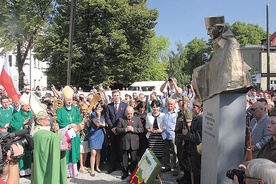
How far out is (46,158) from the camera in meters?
4.85

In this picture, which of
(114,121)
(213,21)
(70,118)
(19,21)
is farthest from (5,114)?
(19,21)

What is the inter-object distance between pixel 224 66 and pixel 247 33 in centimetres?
5681

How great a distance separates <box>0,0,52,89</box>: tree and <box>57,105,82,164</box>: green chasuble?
19.3 meters

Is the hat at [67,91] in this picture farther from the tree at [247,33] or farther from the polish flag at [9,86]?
the tree at [247,33]

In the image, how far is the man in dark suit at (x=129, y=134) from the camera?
22.7ft

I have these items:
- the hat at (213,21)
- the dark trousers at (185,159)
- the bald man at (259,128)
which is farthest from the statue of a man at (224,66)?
the dark trousers at (185,159)

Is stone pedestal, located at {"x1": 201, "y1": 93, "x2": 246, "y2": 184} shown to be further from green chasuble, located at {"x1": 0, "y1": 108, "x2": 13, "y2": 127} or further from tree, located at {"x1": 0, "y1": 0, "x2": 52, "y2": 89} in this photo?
tree, located at {"x1": 0, "y1": 0, "x2": 52, "y2": 89}

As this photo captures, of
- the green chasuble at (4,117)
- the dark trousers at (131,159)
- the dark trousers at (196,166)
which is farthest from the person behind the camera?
the green chasuble at (4,117)

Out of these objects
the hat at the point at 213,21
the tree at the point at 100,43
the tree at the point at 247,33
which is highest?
the tree at the point at 247,33

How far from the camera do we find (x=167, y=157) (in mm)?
7520

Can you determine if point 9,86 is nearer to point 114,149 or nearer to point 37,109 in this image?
point 37,109

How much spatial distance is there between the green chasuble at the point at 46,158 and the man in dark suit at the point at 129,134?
7.33 feet

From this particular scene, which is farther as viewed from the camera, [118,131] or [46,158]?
[118,131]

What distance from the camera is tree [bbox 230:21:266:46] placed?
56375 mm
